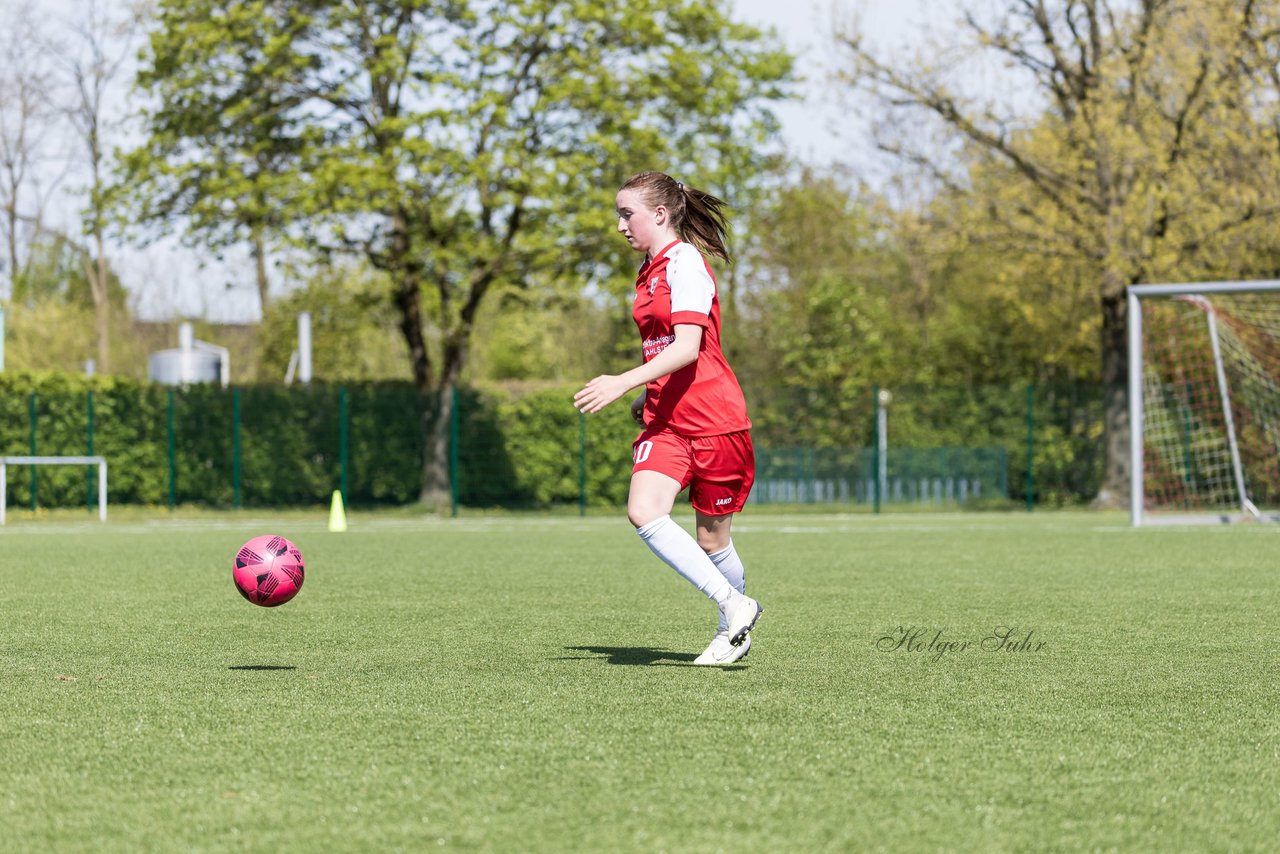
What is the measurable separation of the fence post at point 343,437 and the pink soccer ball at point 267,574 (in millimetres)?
18877

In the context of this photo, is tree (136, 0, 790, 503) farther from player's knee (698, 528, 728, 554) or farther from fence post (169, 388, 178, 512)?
player's knee (698, 528, 728, 554)

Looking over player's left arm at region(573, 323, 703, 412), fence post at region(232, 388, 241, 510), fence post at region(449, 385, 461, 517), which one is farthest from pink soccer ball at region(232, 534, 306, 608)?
fence post at region(232, 388, 241, 510)

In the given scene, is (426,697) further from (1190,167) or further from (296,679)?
(1190,167)

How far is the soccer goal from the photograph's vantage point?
20.3 metres

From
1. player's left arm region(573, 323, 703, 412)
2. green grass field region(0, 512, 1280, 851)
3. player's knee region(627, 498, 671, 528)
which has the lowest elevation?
green grass field region(0, 512, 1280, 851)

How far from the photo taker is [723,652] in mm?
6172

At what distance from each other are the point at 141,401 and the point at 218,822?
2389 cm

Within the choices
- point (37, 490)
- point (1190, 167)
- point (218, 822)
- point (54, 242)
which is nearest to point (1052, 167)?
point (1190, 167)

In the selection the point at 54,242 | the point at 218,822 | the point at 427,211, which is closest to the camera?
the point at 218,822

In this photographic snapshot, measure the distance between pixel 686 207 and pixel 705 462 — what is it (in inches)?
43.6

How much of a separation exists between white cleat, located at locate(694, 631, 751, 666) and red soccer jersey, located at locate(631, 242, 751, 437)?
86 centimetres

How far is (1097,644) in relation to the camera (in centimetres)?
706

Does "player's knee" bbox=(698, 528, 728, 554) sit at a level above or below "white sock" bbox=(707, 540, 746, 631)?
above

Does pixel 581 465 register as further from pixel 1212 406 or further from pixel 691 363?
pixel 691 363
